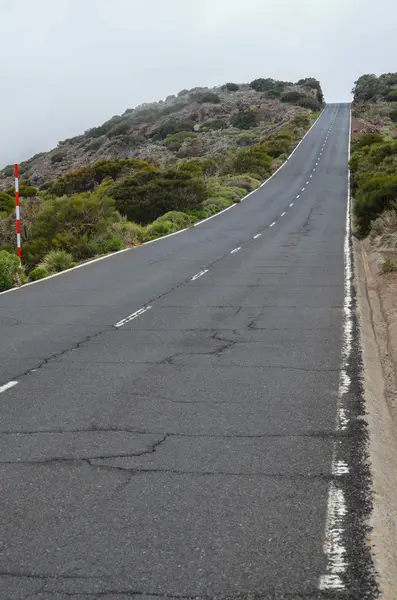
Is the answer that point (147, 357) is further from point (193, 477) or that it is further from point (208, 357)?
point (193, 477)

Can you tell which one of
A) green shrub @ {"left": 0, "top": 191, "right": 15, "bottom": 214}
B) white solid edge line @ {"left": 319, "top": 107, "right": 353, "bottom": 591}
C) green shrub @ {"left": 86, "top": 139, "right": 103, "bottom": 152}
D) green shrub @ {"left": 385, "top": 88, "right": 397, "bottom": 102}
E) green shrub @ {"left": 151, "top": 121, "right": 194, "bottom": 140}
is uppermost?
green shrub @ {"left": 385, "top": 88, "right": 397, "bottom": 102}

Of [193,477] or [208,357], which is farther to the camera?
[208,357]

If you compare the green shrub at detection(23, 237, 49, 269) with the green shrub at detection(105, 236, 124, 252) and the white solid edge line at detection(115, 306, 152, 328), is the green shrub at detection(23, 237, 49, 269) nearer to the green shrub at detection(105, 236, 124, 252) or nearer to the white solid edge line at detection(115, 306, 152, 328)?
the green shrub at detection(105, 236, 124, 252)

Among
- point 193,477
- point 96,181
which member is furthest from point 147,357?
point 96,181

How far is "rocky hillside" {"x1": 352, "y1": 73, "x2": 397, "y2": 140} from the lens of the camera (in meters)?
78.2

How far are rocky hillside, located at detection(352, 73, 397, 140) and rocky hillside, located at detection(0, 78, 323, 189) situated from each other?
8391mm

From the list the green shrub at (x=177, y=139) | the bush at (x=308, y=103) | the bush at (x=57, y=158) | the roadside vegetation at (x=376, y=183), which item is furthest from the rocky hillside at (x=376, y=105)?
the bush at (x=57, y=158)

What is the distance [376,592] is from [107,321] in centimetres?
794

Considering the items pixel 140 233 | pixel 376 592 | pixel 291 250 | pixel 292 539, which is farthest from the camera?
pixel 140 233

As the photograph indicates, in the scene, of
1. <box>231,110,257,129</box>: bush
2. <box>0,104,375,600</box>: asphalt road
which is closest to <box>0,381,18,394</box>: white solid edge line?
<box>0,104,375,600</box>: asphalt road

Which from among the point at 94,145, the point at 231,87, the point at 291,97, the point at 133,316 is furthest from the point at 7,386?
the point at 231,87

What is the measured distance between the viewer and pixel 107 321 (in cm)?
1081

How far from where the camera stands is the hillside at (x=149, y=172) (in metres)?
24.0

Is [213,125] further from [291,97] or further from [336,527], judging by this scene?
[336,527]
